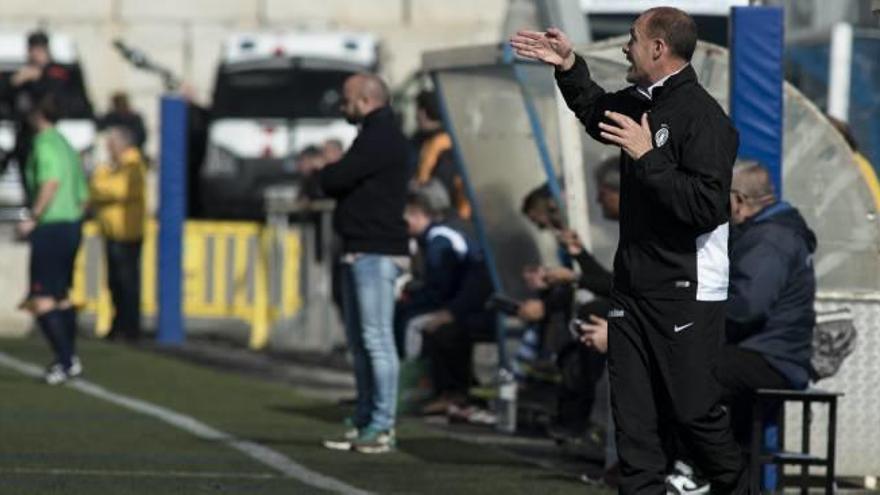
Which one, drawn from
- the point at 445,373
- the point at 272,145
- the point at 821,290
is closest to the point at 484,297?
the point at 445,373

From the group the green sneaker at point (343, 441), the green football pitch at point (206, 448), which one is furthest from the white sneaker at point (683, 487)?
the green sneaker at point (343, 441)

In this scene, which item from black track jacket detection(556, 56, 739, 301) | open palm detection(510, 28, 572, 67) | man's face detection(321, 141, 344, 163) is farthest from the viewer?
man's face detection(321, 141, 344, 163)

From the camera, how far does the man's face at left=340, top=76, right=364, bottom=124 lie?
44.1 ft

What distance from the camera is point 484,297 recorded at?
52.1 ft

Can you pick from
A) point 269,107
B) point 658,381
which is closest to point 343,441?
point 658,381

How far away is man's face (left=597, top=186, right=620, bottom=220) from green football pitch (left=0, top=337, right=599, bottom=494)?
4.04ft

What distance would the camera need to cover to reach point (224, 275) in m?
22.8

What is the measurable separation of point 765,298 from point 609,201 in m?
2.19

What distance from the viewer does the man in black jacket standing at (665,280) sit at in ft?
29.8

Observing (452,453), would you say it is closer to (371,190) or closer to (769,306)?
(371,190)

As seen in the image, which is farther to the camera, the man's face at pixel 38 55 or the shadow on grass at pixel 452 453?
the man's face at pixel 38 55

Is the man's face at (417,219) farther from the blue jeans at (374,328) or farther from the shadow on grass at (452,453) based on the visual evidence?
the blue jeans at (374,328)

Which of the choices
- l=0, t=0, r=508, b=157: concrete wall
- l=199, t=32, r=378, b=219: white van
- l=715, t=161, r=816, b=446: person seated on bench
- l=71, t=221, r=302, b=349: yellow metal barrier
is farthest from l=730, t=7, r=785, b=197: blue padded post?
l=0, t=0, r=508, b=157: concrete wall

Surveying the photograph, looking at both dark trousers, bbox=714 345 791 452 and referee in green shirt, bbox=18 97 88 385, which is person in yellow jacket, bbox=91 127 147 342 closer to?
referee in green shirt, bbox=18 97 88 385
